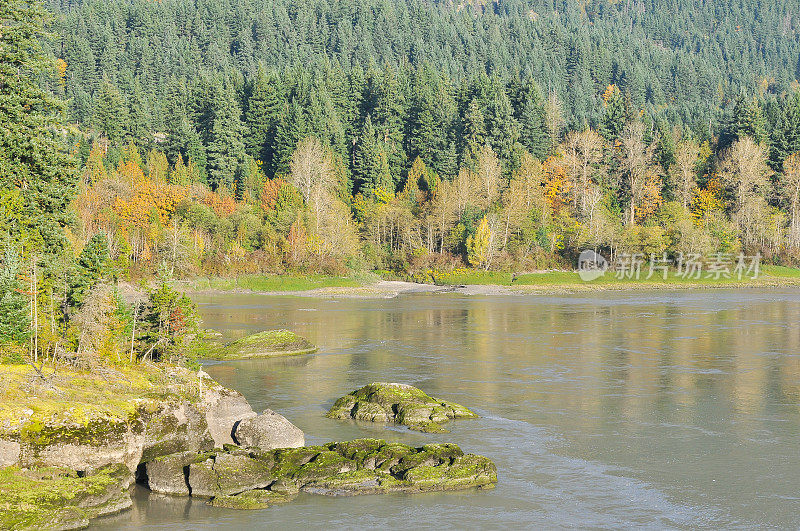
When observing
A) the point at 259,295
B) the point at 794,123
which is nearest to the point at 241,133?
the point at 259,295

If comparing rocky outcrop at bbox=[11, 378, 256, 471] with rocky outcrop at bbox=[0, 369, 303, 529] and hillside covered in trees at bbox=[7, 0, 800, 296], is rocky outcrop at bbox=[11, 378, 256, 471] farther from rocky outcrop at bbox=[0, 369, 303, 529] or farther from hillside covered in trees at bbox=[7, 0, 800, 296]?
hillside covered in trees at bbox=[7, 0, 800, 296]

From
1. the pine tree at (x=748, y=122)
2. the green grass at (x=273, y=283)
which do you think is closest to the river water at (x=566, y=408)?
the green grass at (x=273, y=283)

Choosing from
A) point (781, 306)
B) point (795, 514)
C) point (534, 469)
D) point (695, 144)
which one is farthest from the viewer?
point (695, 144)

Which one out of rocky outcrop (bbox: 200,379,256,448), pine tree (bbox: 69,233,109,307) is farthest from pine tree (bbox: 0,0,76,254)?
rocky outcrop (bbox: 200,379,256,448)

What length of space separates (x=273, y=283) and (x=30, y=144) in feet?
216

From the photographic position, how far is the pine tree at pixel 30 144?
118 feet

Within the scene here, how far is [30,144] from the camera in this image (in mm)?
36312

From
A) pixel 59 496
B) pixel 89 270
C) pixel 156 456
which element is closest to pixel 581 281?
pixel 89 270

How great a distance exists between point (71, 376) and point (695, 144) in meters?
132

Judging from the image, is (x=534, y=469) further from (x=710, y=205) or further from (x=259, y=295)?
(x=710, y=205)

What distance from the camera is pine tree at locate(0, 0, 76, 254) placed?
1421 inches

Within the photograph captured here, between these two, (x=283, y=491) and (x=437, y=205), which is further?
(x=437, y=205)

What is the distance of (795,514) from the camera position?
75.4ft

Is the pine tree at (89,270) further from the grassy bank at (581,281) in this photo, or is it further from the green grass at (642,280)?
the green grass at (642,280)
